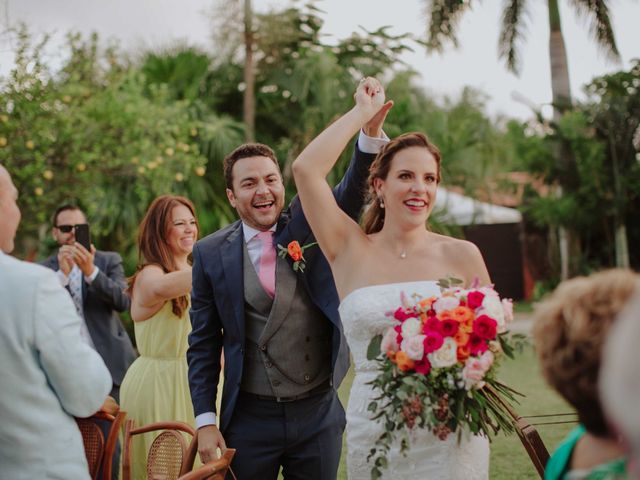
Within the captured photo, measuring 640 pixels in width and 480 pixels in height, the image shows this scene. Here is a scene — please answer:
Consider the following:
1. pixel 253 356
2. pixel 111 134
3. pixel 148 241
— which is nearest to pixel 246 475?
pixel 253 356

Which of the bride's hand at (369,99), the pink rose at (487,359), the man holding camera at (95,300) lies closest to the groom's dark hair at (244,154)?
the bride's hand at (369,99)

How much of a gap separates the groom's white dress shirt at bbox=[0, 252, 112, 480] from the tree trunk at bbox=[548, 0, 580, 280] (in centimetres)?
1900

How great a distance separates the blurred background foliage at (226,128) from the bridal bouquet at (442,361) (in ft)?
28.2

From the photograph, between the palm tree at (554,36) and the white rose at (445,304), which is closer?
the white rose at (445,304)

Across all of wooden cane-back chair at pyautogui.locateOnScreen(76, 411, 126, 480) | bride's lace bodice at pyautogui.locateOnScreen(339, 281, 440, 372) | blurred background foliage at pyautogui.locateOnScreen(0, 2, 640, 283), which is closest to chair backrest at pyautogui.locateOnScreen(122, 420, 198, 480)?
wooden cane-back chair at pyautogui.locateOnScreen(76, 411, 126, 480)

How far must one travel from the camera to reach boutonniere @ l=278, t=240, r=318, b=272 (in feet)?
11.2

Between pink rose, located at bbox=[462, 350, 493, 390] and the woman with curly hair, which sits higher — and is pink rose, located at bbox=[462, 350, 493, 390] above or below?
below

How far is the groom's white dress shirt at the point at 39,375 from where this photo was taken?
2285 mm

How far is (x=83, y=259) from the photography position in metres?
5.78

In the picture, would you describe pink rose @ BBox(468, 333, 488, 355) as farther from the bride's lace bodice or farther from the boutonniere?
the boutonniere

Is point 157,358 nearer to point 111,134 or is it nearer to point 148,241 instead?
point 148,241

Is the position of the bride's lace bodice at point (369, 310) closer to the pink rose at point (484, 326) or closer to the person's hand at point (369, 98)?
the pink rose at point (484, 326)

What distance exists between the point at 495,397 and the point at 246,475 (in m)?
1.12

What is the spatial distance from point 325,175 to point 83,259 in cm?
306
